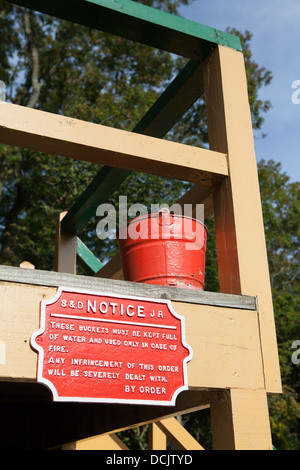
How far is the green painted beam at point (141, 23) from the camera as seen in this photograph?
3.03 metres

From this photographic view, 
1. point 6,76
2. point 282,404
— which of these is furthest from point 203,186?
point 6,76

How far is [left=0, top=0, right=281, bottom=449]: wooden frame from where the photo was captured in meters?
2.45

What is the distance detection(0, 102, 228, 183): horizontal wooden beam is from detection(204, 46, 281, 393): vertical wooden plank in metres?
0.13

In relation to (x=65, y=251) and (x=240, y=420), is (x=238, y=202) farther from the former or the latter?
(x=65, y=251)

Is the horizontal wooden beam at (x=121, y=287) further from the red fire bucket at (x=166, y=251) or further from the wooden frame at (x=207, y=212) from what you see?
the red fire bucket at (x=166, y=251)

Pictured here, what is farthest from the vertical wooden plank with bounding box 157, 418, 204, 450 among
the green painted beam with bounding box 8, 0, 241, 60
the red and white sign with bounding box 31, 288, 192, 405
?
the green painted beam with bounding box 8, 0, 241, 60

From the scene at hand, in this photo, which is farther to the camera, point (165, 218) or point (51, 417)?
point (51, 417)

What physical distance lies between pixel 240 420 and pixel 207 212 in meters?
1.56

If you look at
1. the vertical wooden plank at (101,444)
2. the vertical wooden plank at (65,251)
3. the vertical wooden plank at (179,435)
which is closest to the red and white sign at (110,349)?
the vertical wooden plank at (65,251)

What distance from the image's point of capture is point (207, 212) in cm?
371

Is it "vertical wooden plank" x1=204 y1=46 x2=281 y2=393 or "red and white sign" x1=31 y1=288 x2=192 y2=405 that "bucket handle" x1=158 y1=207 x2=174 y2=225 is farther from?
"red and white sign" x1=31 y1=288 x2=192 y2=405

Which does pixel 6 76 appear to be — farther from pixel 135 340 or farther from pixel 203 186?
pixel 135 340

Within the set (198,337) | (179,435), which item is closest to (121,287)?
(198,337)

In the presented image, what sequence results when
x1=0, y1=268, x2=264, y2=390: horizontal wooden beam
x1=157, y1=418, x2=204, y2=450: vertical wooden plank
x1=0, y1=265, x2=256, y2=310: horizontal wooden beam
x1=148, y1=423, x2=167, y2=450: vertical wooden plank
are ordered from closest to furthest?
1. x1=0, y1=268, x2=264, y2=390: horizontal wooden beam
2. x1=0, y1=265, x2=256, y2=310: horizontal wooden beam
3. x1=157, y1=418, x2=204, y2=450: vertical wooden plank
4. x1=148, y1=423, x2=167, y2=450: vertical wooden plank
